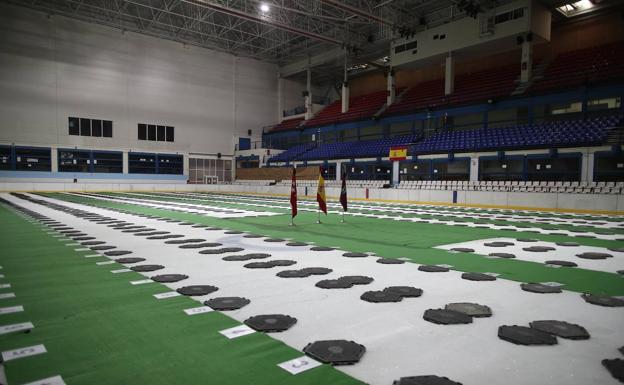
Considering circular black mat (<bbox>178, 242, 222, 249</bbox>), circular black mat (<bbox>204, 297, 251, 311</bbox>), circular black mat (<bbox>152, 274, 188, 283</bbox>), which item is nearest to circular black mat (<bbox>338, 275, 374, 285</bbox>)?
circular black mat (<bbox>204, 297, 251, 311</bbox>)

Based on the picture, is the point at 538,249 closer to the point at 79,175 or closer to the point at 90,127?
the point at 79,175

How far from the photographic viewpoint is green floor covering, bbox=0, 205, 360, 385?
197 centimetres

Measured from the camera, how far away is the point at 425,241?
6789mm

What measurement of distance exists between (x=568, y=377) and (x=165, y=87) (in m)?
37.0

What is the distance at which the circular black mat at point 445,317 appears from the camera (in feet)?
9.13

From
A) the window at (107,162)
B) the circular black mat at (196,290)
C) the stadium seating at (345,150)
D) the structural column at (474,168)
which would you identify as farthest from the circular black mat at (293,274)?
the window at (107,162)

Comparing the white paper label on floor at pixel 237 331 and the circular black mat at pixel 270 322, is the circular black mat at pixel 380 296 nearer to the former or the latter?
the circular black mat at pixel 270 322

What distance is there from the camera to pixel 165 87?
3425 cm

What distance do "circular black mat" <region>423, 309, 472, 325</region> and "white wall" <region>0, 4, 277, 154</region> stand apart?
3419 centimetres

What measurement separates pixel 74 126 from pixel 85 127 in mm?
763

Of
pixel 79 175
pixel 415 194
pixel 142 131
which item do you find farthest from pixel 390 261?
pixel 142 131

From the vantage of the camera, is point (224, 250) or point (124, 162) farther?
point (124, 162)

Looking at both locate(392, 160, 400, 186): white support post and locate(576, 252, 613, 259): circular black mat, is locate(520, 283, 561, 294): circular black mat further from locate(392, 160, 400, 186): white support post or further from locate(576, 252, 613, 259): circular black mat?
locate(392, 160, 400, 186): white support post

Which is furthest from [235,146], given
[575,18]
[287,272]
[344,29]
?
[287,272]
